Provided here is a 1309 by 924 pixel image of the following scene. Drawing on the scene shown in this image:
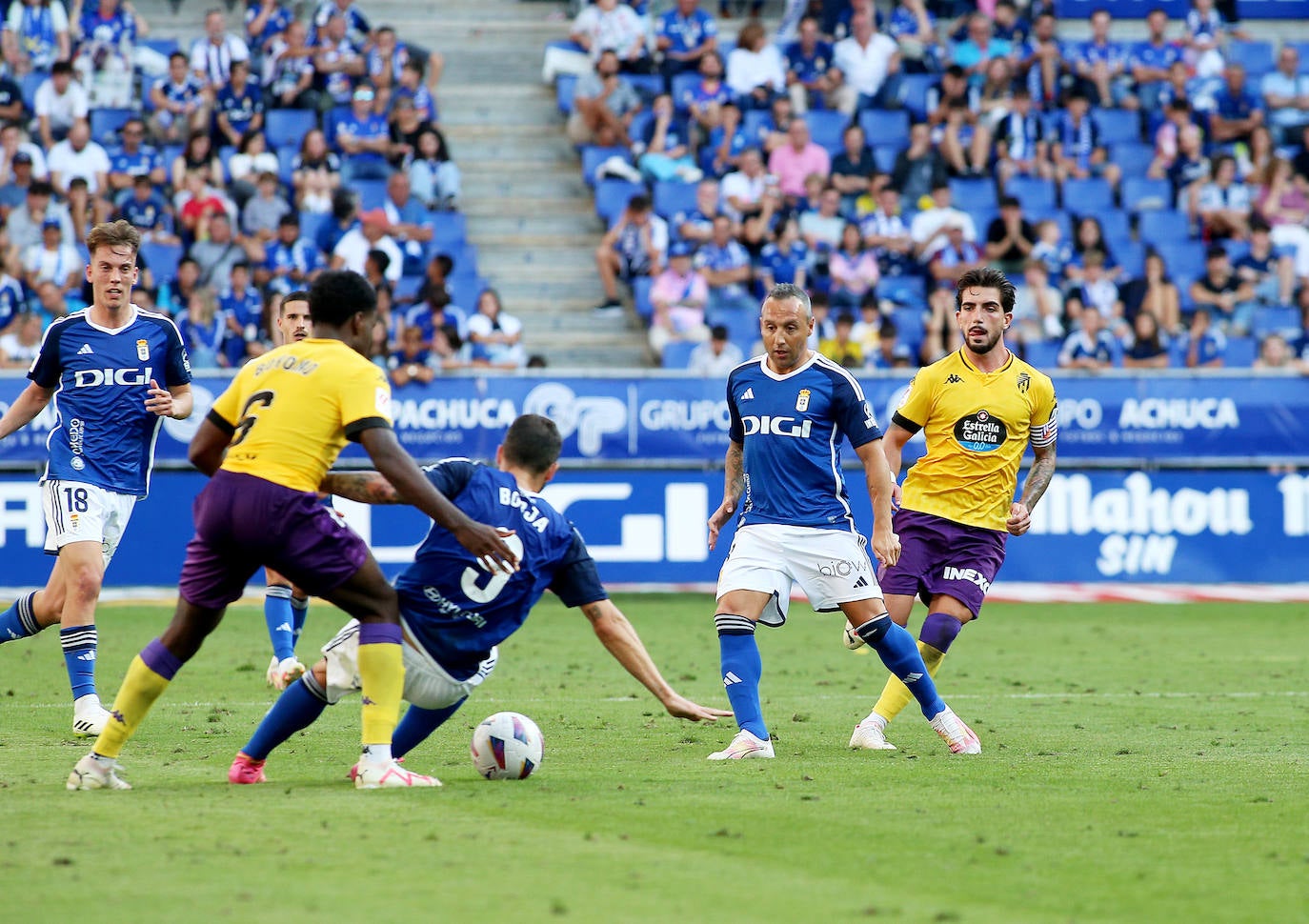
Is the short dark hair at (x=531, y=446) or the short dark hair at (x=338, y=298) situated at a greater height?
the short dark hair at (x=338, y=298)

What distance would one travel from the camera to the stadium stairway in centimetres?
2203

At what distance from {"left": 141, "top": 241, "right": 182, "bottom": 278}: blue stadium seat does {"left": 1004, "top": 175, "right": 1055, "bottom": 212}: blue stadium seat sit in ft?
35.4

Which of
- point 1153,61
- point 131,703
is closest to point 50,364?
point 131,703

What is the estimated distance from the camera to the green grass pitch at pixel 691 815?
192 inches

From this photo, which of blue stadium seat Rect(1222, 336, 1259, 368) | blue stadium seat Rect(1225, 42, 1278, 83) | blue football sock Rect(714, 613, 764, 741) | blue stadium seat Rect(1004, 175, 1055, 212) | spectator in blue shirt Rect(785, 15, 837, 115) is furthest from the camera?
blue stadium seat Rect(1225, 42, 1278, 83)

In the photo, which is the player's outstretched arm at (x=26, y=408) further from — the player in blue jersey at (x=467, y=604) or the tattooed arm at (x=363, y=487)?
the tattooed arm at (x=363, y=487)

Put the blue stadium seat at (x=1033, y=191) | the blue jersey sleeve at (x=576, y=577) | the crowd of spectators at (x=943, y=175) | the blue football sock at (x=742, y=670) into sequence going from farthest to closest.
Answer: the blue stadium seat at (x=1033, y=191) → the crowd of spectators at (x=943, y=175) → the blue football sock at (x=742, y=670) → the blue jersey sleeve at (x=576, y=577)

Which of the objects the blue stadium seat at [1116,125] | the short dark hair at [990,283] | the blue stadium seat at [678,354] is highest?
the short dark hair at [990,283]

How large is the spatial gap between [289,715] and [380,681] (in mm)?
477

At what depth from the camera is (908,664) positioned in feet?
27.3

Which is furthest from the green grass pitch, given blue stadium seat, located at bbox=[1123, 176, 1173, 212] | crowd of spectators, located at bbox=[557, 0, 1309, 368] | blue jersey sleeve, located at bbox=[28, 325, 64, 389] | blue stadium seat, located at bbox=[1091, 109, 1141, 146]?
blue stadium seat, located at bbox=[1091, 109, 1141, 146]

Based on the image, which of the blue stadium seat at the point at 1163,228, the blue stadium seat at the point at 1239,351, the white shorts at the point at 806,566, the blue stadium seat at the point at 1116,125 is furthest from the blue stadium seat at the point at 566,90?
the white shorts at the point at 806,566

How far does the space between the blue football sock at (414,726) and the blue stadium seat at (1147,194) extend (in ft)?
62.3

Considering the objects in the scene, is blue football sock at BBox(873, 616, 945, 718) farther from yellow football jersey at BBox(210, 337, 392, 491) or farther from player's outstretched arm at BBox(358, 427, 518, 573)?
yellow football jersey at BBox(210, 337, 392, 491)
